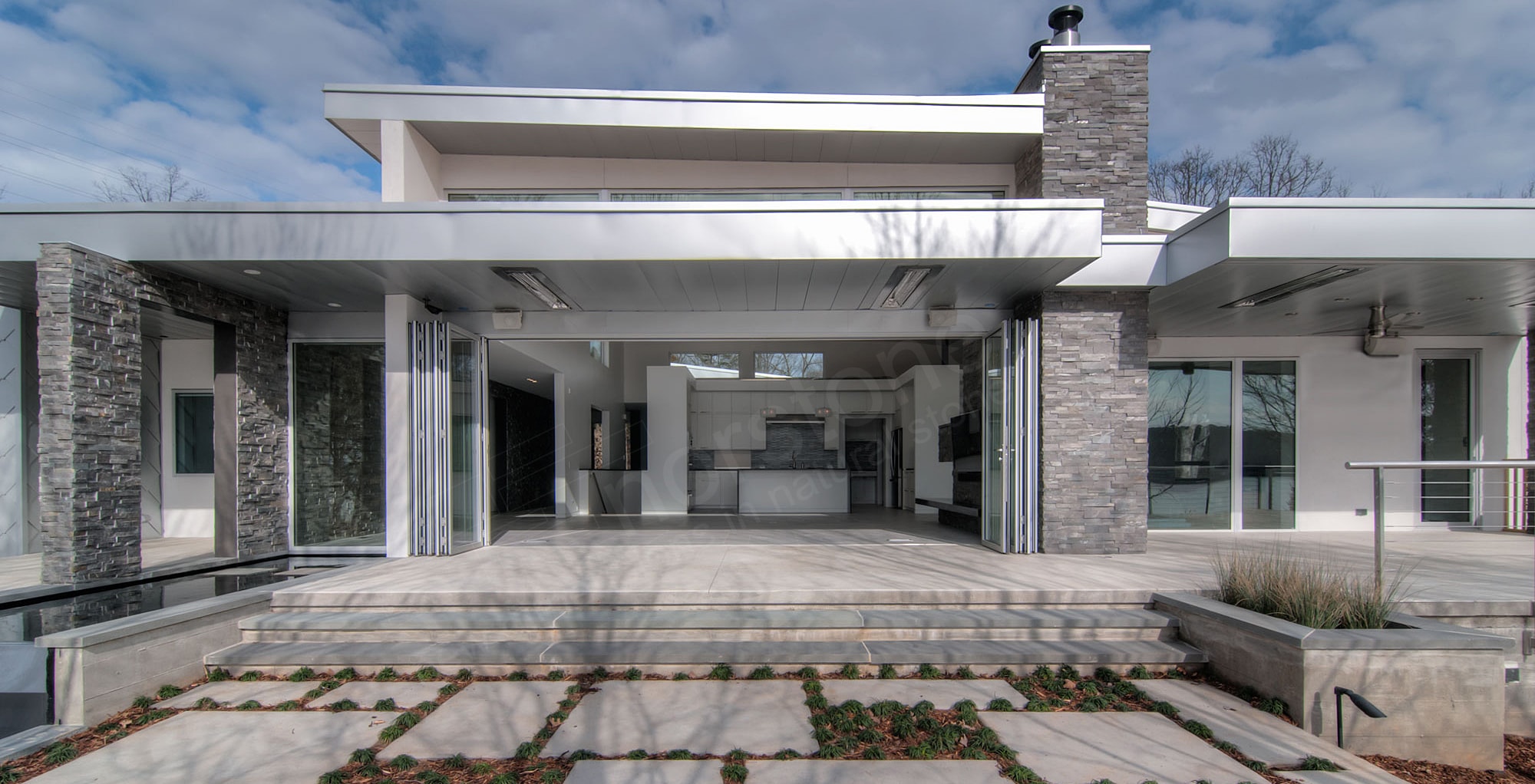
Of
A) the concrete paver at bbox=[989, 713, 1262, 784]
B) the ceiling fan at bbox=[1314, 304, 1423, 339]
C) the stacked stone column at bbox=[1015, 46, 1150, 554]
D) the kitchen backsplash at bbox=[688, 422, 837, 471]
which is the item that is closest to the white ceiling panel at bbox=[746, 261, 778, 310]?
the stacked stone column at bbox=[1015, 46, 1150, 554]

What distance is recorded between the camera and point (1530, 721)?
12.3ft

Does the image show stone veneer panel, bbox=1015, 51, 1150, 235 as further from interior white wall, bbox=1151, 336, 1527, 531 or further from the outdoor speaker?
the outdoor speaker

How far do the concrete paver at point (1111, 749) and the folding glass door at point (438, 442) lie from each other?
17.0ft

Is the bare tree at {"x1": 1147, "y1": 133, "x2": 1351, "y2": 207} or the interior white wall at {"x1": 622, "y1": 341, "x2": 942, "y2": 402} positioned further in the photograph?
the bare tree at {"x1": 1147, "y1": 133, "x2": 1351, "y2": 207}

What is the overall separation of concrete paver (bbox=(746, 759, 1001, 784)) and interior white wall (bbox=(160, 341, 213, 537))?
9.11 m

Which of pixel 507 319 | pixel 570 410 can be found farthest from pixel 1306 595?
pixel 570 410

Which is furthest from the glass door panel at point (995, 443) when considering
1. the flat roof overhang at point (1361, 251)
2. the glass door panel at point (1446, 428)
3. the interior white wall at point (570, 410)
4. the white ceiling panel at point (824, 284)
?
the glass door panel at point (1446, 428)

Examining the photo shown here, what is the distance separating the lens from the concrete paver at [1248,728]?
2.89 metres

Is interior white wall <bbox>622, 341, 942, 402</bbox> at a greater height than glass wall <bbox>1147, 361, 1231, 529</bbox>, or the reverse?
interior white wall <bbox>622, 341, 942, 402</bbox>

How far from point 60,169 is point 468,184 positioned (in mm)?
18622

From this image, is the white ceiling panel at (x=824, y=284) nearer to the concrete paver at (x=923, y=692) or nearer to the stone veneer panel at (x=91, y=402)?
the concrete paver at (x=923, y=692)

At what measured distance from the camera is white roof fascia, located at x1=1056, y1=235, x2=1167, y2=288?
588 centimetres

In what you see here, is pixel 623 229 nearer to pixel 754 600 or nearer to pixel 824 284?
pixel 824 284

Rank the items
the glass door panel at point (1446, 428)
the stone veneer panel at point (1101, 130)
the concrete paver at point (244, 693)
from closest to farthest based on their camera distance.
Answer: the concrete paver at point (244, 693), the stone veneer panel at point (1101, 130), the glass door panel at point (1446, 428)
